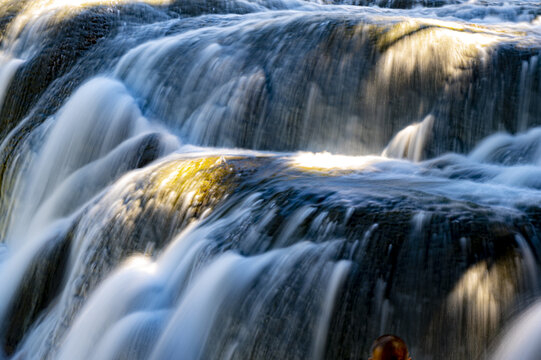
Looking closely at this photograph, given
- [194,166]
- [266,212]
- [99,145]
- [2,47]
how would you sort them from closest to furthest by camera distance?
1. [266,212]
2. [194,166]
3. [99,145]
4. [2,47]

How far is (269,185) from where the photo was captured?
411 cm

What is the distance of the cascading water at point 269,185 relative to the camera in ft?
9.78

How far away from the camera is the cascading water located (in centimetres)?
298

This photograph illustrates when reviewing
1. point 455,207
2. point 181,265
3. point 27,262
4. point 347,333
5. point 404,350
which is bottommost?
point 27,262

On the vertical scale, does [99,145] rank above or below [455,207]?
below

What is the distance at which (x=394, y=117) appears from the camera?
561 centimetres

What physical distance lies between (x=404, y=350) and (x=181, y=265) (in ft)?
7.27

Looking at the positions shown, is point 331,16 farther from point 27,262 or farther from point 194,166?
point 27,262

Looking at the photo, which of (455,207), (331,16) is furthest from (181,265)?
(331,16)

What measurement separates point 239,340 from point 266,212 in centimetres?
80

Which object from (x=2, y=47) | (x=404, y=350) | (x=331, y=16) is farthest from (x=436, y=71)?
(x=2, y=47)

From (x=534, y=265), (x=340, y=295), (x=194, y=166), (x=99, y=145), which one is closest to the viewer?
(x=534, y=265)

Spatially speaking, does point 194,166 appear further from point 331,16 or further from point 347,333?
point 331,16

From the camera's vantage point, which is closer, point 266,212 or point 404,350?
point 404,350
